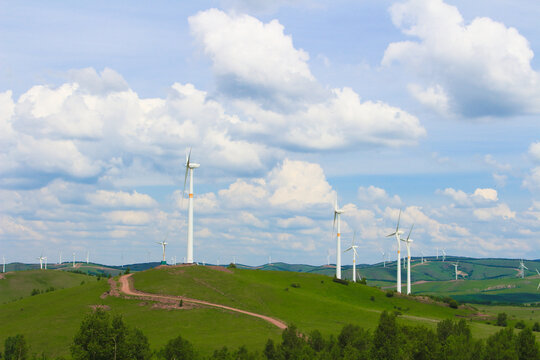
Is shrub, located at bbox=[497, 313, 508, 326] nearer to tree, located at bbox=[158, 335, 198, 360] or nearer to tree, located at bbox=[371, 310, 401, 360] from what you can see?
tree, located at bbox=[371, 310, 401, 360]

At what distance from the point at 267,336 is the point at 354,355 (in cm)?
3120

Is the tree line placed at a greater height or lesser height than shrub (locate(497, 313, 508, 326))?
greater

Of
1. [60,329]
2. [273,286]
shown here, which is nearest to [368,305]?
[273,286]

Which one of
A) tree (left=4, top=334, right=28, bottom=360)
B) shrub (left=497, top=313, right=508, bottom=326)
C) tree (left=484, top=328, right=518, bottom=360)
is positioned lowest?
tree (left=4, top=334, right=28, bottom=360)

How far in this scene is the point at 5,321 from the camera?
147000mm

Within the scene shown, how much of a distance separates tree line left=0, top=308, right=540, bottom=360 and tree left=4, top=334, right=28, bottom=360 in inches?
7.9

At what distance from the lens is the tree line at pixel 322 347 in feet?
287

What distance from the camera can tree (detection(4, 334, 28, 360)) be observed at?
106 metres

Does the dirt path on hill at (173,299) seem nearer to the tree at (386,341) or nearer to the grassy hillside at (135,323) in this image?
the grassy hillside at (135,323)

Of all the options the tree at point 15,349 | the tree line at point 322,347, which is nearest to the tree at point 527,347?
the tree line at point 322,347

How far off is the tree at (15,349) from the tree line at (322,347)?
201 mm

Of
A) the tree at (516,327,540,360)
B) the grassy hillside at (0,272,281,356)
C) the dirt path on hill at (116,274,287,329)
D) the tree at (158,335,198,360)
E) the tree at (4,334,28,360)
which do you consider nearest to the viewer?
the tree at (158,335,198,360)

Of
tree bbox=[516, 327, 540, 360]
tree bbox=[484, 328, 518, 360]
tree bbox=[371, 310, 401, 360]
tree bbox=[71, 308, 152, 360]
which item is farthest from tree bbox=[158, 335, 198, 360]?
tree bbox=[516, 327, 540, 360]

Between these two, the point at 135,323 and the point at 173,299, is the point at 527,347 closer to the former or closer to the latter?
the point at 135,323
